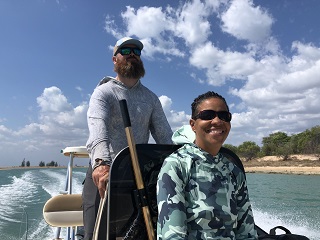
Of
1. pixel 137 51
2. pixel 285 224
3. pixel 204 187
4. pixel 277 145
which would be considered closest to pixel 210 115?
pixel 204 187

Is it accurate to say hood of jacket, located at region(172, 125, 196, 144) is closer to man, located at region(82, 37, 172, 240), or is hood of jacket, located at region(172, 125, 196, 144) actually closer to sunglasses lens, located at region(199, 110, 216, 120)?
sunglasses lens, located at region(199, 110, 216, 120)

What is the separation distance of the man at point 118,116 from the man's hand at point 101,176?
3 centimetres

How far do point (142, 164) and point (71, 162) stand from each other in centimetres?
310

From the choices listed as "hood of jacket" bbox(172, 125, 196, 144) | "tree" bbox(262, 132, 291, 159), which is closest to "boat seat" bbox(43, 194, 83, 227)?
"hood of jacket" bbox(172, 125, 196, 144)

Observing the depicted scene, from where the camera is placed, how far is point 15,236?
841 centimetres

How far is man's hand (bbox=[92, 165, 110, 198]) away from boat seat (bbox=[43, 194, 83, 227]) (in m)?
2.02

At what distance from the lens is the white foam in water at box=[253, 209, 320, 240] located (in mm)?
9094

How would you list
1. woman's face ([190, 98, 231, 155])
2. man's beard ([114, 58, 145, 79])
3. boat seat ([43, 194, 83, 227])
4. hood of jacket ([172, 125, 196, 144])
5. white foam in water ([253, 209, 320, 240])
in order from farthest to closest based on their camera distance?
white foam in water ([253, 209, 320, 240]) → boat seat ([43, 194, 83, 227]) → man's beard ([114, 58, 145, 79]) → hood of jacket ([172, 125, 196, 144]) → woman's face ([190, 98, 231, 155])

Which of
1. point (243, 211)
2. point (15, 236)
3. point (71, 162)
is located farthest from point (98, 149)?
point (15, 236)

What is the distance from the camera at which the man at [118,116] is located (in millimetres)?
2404

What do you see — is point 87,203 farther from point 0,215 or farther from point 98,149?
point 0,215

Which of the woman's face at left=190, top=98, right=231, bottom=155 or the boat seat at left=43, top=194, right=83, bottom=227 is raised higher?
the woman's face at left=190, top=98, right=231, bottom=155

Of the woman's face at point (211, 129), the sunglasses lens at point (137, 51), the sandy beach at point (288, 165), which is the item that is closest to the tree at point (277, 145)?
the sandy beach at point (288, 165)

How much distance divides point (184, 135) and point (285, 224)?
934cm
